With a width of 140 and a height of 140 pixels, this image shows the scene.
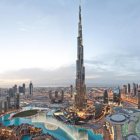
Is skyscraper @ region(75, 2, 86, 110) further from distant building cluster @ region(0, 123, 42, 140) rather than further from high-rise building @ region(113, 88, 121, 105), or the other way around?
distant building cluster @ region(0, 123, 42, 140)

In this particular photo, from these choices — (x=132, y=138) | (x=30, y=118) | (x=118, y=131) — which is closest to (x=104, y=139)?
(x=118, y=131)

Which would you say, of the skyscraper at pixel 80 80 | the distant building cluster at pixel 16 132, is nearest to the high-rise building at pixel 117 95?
Answer: the skyscraper at pixel 80 80

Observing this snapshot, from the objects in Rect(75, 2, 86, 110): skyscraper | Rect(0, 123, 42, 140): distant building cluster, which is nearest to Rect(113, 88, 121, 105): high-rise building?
Rect(75, 2, 86, 110): skyscraper

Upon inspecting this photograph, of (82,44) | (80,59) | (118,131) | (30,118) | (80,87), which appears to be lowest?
(30,118)

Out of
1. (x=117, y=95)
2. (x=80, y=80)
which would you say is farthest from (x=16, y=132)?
(x=117, y=95)

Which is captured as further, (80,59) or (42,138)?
(80,59)

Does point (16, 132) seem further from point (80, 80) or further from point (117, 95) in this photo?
point (117, 95)

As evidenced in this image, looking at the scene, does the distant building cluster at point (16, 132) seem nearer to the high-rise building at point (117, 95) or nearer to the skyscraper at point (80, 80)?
the skyscraper at point (80, 80)

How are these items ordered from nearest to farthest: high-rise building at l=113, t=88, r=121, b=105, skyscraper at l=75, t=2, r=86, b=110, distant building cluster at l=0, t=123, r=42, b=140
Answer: distant building cluster at l=0, t=123, r=42, b=140, skyscraper at l=75, t=2, r=86, b=110, high-rise building at l=113, t=88, r=121, b=105

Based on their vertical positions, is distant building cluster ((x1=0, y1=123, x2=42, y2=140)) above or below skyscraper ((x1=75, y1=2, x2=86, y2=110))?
below

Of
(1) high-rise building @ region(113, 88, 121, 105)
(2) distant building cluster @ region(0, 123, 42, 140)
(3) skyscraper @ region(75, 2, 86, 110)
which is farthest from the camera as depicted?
(1) high-rise building @ region(113, 88, 121, 105)

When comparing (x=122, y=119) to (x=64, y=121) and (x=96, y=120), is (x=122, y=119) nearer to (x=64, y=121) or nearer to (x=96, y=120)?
(x=96, y=120)
